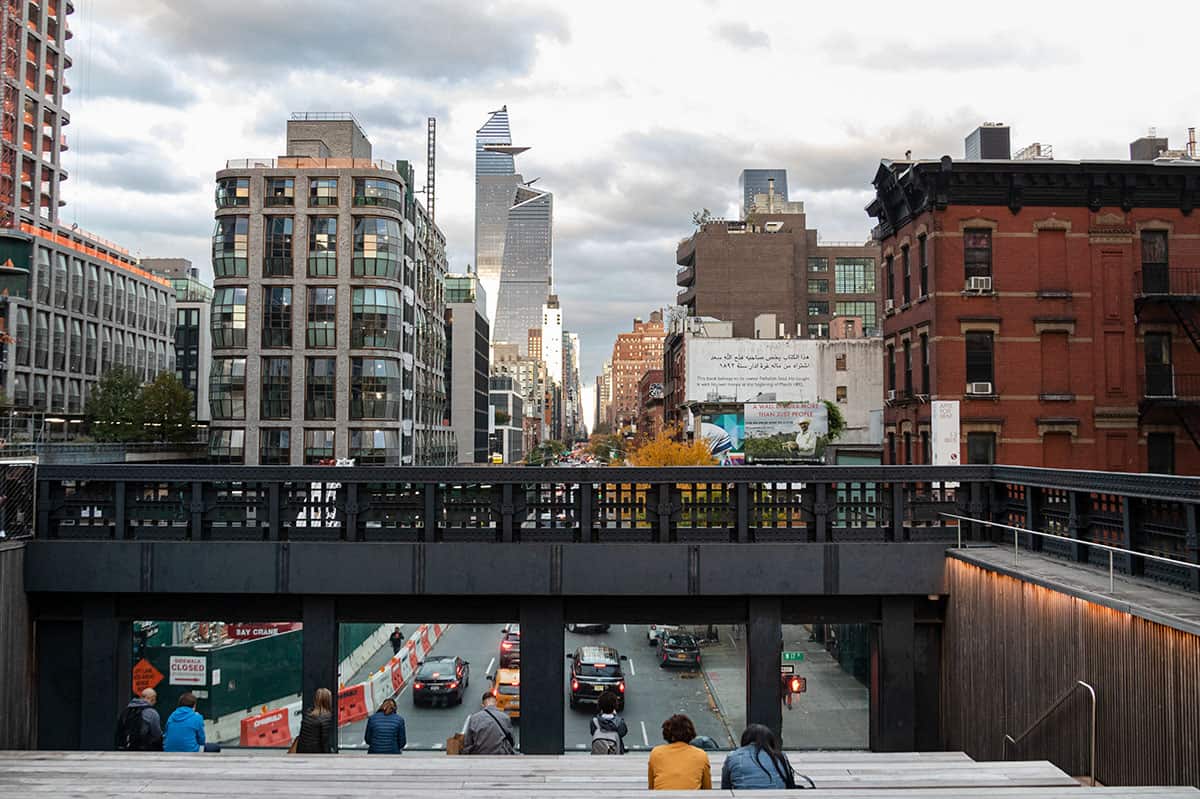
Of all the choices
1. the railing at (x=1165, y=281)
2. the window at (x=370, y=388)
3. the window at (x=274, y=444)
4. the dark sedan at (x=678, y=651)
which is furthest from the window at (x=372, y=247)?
the railing at (x=1165, y=281)

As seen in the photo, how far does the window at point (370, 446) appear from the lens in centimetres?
5794

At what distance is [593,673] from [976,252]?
866 inches

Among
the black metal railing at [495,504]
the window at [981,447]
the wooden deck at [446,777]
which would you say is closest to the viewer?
the wooden deck at [446,777]

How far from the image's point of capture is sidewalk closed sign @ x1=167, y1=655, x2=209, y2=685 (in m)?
15.9

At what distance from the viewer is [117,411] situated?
6969 centimetres

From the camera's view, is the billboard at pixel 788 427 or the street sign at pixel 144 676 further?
the billboard at pixel 788 427

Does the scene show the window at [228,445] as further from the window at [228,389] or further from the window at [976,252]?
the window at [976,252]

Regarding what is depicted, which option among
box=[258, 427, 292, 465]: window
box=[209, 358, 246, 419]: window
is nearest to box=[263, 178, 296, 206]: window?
box=[209, 358, 246, 419]: window

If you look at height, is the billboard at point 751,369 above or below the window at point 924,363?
above

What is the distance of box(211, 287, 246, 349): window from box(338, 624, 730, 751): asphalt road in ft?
142

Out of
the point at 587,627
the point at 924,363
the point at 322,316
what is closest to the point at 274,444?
the point at 322,316

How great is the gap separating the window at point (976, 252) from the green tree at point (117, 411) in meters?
62.3

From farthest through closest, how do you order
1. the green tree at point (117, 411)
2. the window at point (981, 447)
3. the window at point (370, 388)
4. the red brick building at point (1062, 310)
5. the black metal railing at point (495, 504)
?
1. the green tree at point (117, 411)
2. the window at point (370, 388)
3. the window at point (981, 447)
4. the red brick building at point (1062, 310)
5. the black metal railing at point (495, 504)

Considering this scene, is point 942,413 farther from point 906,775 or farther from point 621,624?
point 906,775
